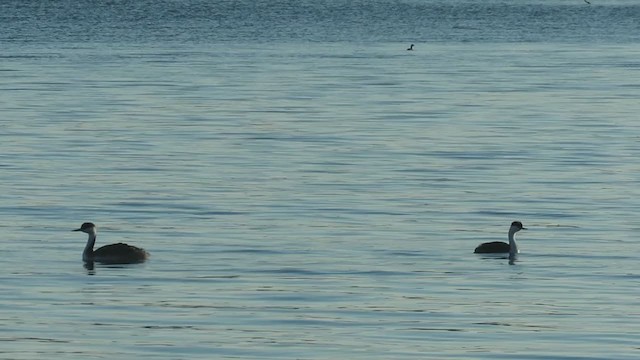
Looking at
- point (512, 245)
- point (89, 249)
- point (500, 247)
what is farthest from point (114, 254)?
point (512, 245)

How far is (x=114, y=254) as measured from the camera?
2544 centimetres

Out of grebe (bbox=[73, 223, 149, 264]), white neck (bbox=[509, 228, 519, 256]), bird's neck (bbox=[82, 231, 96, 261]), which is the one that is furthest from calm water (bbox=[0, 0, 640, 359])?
bird's neck (bbox=[82, 231, 96, 261])

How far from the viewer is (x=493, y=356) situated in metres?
18.5

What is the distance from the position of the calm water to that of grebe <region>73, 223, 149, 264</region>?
0.18m

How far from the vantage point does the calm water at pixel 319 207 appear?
2008 cm

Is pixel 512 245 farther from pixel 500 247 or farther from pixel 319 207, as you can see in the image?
pixel 319 207

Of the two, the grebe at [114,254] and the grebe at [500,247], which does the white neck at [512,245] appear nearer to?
the grebe at [500,247]

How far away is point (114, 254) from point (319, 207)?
6.77 meters

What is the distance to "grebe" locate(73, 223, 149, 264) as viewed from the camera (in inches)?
990

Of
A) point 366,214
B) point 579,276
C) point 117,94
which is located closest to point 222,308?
point 579,276

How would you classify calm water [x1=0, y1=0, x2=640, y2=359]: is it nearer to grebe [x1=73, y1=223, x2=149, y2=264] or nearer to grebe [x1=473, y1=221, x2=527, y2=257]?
grebe [x1=73, y1=223, x2=149, y2=264]

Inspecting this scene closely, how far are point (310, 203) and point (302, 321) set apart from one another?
38.1 feet

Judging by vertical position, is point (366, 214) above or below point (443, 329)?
below

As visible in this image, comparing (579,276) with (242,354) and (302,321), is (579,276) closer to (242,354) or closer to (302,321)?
(302,321)
